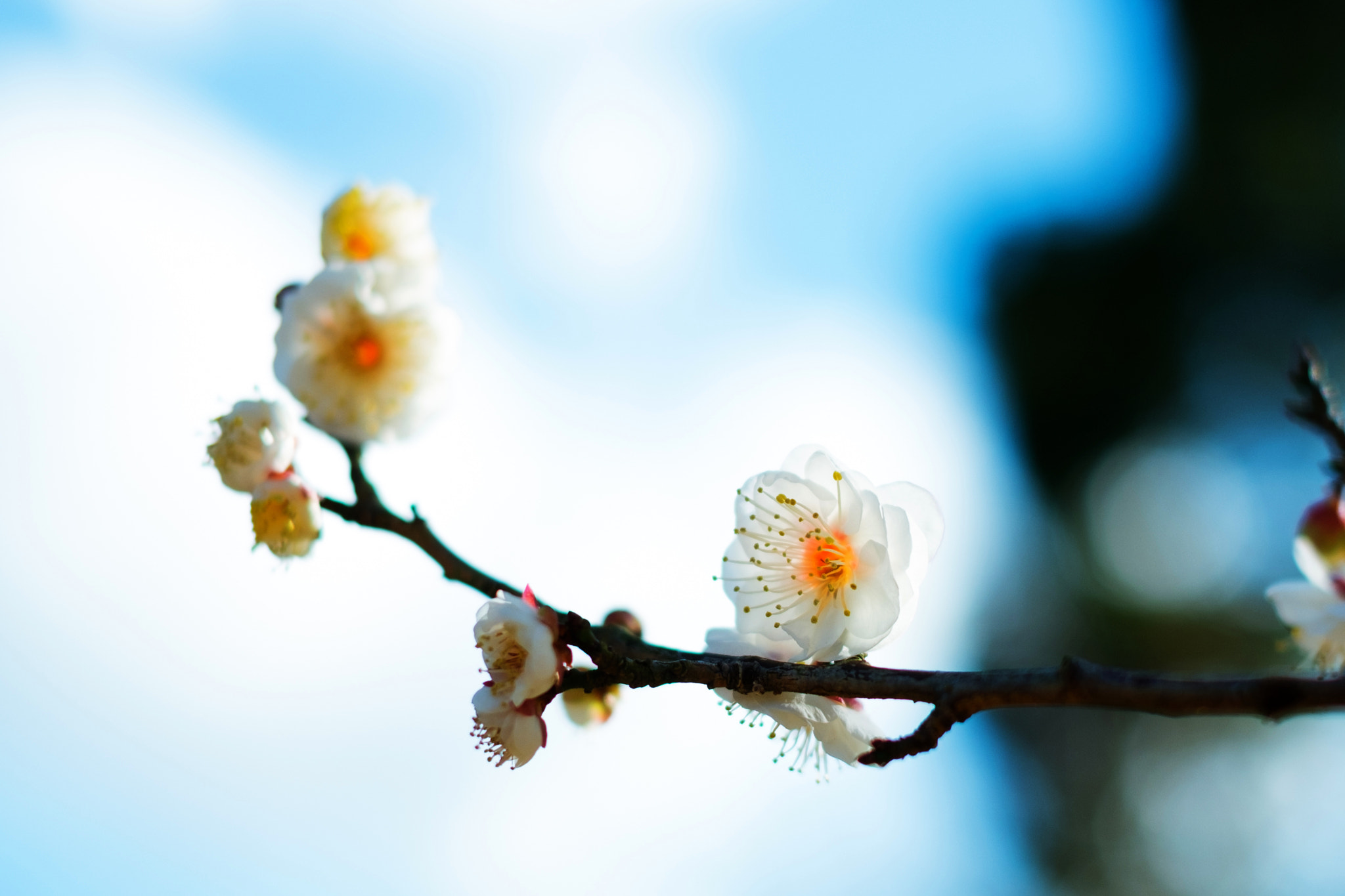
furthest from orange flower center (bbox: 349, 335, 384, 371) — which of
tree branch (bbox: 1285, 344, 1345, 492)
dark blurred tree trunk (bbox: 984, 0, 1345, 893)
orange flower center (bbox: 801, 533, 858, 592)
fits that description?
dark blurred tree trunk (bbox: 984, 0, 1345, 893)

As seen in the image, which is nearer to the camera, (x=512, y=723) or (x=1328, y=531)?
(x=512, y=723)

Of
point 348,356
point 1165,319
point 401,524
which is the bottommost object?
point 401,524

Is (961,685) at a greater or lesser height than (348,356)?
lesser

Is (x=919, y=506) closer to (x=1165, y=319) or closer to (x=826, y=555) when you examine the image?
(x=826, y=555)

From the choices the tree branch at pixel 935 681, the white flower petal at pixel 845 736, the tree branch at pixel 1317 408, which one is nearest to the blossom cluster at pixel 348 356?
the tree branch at pixel 935 681

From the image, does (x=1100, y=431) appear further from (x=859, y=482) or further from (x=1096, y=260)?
(x=859, y=482)

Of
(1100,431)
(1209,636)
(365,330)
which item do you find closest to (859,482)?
(365,330)

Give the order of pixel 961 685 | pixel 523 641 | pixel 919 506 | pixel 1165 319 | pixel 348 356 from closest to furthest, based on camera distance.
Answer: pixel 961 685
pixel 523 641
pixel 919 506
pixel 348 356
pixel 1165 319

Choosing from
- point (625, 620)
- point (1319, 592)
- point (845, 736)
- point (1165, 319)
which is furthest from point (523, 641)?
point (1165, 319)
